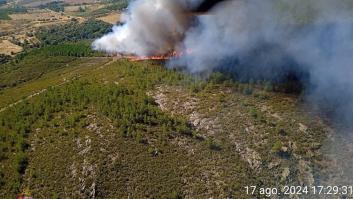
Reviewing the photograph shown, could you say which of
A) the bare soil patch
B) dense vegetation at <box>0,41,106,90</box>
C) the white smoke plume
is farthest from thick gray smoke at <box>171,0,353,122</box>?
the bare soil patch

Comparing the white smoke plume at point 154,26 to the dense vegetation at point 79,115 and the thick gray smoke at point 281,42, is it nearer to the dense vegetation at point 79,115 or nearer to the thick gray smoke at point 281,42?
the thick gray smoke at point 281,42

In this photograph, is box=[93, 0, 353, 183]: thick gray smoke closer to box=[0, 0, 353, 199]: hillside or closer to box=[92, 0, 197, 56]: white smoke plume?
box=[92, 0, 197, 56]: white smoke plume

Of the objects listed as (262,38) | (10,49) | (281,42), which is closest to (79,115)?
(262,38)

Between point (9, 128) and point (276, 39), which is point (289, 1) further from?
point (9, 128)

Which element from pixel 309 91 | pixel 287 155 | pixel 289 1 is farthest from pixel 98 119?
A: pixel 289 1

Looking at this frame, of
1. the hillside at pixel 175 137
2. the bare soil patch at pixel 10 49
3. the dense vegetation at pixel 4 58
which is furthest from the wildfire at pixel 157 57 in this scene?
the bare soil patch at pixel 10 49

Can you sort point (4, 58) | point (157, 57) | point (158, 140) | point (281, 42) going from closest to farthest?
1. point (158, 140)
2. point (281, 42)
3. point (157, 57)
4. point (4, 58)

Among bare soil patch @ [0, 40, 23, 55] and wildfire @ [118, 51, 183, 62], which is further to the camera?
bare soil patch @ [0, 40, 23, 55]

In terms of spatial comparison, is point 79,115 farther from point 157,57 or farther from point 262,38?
point 262,38
